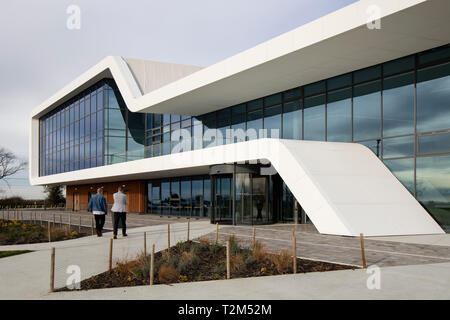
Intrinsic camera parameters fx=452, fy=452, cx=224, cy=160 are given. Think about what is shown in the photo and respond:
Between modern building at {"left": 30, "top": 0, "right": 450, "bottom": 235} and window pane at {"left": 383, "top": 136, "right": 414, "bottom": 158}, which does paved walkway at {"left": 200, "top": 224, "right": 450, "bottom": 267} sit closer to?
modern building at {"left": 30, "top": 0, "right": 450, "bottom": 235}

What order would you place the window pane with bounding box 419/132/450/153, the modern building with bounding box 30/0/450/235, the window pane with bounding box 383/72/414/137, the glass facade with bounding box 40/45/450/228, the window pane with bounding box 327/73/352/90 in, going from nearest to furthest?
1. the modern building with bounding box 30/0/450/235
2. the window pane with bounding box 419/132/450/153
3. the glass facade with bounding box 40/45/450/228
4. the window pane with bounding box 383/72/414/137
5. the window pane with bounding box 327/73/352/90

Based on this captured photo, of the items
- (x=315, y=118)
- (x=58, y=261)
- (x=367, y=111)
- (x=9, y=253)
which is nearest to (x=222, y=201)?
(x=315, y=118)

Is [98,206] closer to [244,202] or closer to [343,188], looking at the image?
[244,202]

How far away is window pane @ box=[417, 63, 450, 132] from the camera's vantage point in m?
16.5

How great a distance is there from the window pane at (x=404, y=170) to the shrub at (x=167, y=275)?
1184 centimetres

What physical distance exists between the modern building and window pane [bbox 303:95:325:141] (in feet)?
0.17

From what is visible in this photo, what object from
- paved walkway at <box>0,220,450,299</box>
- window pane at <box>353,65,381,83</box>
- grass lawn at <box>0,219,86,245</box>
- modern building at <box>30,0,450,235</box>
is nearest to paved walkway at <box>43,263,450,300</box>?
paved walkway at <box>0,220,450,299</box>

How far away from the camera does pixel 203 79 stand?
2300 cm

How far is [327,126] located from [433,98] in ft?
17.1

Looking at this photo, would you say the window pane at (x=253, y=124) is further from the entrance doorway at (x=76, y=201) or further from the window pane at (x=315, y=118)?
the entrance doorway at (x=76, y=201)

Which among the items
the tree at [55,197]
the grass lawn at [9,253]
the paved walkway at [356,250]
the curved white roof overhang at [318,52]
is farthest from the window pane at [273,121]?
the tree at [55,197]
